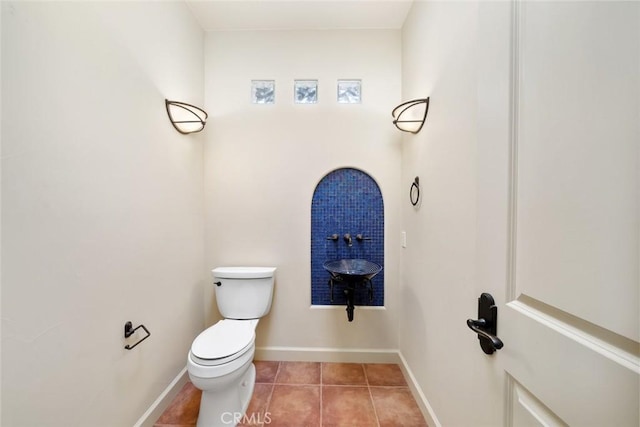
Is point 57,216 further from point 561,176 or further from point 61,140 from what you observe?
point 561,176

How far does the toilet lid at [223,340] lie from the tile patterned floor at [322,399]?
0.47 m

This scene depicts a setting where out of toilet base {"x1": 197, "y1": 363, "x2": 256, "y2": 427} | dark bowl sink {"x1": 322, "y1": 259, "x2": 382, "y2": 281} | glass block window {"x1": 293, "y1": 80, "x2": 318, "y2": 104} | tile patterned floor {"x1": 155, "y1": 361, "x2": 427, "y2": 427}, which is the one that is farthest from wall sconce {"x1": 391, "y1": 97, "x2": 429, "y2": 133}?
toilet base {"x1": 197, "y1": 363, "x2": 256, "y2": 427}

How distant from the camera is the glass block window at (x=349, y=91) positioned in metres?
2.02

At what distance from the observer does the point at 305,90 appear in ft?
6.68

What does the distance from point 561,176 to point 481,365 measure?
619 millimetres

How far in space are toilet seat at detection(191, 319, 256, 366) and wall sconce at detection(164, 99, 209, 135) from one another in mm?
1372

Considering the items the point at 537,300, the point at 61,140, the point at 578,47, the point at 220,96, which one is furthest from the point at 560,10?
the point at 220,96

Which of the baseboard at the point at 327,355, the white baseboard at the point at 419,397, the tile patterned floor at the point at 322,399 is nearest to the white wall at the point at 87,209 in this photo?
the tile patterned floor at the point at 322,399

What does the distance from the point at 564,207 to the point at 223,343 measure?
1610mm

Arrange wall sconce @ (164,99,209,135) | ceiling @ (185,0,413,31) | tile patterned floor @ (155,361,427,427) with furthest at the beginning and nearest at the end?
ceiling @ (185,0,413,31)
wall sconce @ (164,99,209,135)
tile patterned floor @ (155,361,427,427)

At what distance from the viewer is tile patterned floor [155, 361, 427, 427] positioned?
1.45 meters

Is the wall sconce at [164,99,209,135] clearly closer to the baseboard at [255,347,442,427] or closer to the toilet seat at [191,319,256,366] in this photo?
the toilet seat at [191,319,256,366]

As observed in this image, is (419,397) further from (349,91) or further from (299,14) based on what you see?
(299,14)

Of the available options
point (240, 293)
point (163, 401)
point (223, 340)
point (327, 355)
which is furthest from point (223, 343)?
point (327, 355)
